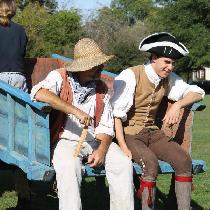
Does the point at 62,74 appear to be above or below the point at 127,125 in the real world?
above

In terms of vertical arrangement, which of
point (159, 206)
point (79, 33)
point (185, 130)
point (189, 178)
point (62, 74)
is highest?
point (79, 33)

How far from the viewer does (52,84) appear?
4.49m

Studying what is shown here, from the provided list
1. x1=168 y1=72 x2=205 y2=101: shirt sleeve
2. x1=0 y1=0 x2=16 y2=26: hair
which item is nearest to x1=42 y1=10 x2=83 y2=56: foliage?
x1=0 y1=0 x2=16 y2=26: hair

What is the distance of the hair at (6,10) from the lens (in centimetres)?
546

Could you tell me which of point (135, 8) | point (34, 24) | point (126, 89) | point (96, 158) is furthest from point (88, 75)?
point (135, 8)

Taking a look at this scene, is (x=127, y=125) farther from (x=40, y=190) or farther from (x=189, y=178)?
(x=40, y=190)

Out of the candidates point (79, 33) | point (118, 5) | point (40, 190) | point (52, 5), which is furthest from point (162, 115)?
point (118, 5)

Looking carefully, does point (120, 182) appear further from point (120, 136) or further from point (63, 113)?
point (63, 113)

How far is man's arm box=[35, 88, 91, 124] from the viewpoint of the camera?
4.34 m

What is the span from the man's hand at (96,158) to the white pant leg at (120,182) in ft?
0.18

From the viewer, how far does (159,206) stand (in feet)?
21.1

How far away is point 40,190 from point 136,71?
2.57m

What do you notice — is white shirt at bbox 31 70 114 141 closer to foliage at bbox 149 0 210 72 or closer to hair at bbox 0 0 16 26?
hair at bbox 0 0 16 26

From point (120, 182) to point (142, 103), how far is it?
37.4 inches
